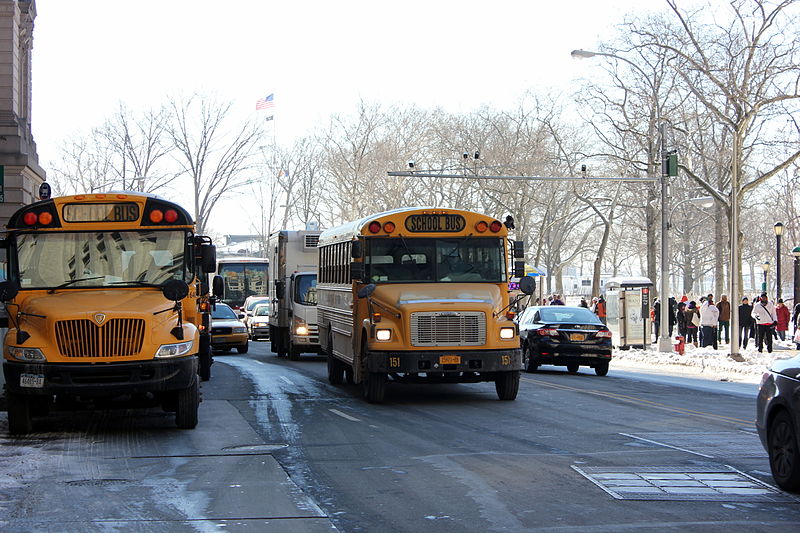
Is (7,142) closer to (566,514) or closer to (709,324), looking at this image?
(709,324)

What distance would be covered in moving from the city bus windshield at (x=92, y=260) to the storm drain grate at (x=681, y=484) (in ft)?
20.7

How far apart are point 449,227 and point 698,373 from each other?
1282cm

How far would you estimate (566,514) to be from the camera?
25.8 feet

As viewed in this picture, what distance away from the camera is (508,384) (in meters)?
16.7

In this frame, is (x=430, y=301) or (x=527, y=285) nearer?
(x=430, y=301)

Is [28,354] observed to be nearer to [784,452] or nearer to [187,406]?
[187,406]

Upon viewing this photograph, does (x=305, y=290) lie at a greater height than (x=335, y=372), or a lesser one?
greater

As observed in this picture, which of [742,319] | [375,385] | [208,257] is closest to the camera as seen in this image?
[208,257]

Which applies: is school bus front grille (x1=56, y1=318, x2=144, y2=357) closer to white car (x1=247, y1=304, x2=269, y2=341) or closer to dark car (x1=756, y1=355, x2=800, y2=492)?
dark car (x1=756, y1=355, x2=800, y2=492)

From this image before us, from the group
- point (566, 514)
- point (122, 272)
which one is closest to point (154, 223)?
point (122, 272)

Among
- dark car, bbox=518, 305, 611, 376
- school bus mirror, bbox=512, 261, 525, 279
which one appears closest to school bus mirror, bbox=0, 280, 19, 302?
school bus mirror, bbox=512, 261, 525, 279

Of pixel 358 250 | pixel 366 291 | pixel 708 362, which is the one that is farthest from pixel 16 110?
pixel 708 362

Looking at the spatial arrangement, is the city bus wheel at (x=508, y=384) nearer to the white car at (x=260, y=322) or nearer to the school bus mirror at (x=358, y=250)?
the school bus mirror at (x=358, y=250)

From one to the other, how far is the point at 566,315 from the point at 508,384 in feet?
28.0
